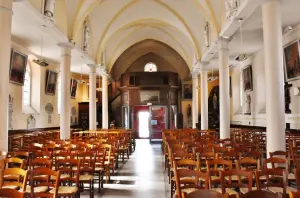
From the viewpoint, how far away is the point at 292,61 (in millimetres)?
12875

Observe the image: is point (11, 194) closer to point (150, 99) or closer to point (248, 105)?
point (248, 105)

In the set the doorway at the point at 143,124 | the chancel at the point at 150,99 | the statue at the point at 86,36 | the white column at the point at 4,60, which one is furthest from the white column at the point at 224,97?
the doorway at the point at 143,124

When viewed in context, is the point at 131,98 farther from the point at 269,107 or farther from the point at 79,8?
the point at 269,107

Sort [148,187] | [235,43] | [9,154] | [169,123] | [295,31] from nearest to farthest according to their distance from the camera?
[9,154], [148,187], [295,31], [235,43], [169,123]

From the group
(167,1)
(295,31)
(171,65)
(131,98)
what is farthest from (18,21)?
(171,65)

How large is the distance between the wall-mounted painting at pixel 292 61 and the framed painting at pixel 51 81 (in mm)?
13544

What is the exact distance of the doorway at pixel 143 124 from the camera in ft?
88.0

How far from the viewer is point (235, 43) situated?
625 inches

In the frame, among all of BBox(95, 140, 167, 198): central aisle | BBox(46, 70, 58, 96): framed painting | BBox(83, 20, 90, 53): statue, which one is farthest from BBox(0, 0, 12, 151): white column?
BBox(46, 70, 58, 96): framed painting

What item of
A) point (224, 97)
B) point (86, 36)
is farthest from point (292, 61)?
point (86, 36)

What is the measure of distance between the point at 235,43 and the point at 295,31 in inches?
138

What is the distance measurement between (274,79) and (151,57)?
72.5 ft

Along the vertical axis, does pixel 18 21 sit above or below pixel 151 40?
below

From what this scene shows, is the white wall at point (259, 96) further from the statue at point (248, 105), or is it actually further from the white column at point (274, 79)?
the white column at point (274, 79)
